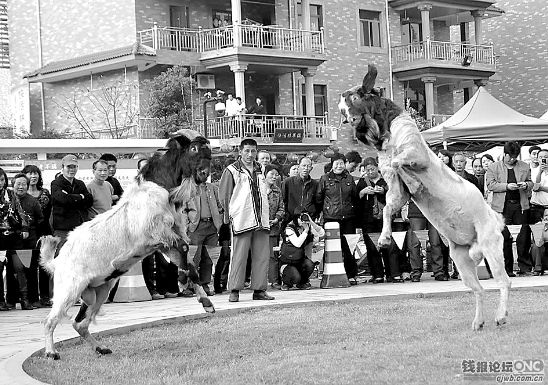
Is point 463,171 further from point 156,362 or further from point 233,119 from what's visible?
point 233,119

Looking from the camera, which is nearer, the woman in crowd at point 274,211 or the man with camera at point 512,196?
the woman in crowd at point 274,211

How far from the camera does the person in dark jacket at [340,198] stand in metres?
16.2

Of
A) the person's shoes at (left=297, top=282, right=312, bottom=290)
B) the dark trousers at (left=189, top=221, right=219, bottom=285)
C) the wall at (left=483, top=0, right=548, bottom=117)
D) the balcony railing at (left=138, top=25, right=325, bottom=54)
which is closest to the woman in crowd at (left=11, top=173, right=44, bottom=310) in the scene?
the dark trousers at (left=189, top=221, right=219, bottom=285)

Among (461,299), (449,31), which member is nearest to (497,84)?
(449,31)

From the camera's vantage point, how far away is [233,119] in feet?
118

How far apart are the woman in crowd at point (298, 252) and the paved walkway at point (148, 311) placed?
1.20 feet

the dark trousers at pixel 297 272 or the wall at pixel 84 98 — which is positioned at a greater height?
the wall at pixel 84 98

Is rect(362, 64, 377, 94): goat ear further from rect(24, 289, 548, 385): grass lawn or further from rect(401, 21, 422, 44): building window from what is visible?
rect(401, 21, 422, 44): building window

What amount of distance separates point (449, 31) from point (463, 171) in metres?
34.1

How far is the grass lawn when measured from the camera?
7215 millimetres

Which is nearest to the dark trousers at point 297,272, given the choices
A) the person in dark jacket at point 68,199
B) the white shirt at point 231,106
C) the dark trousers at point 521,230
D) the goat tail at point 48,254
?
the person in dark jacket at point 68,199

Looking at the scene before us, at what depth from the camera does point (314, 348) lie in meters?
8.52

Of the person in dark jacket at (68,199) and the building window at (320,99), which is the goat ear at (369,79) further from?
the building window at (320,99)

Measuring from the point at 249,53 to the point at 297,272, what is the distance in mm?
21879
